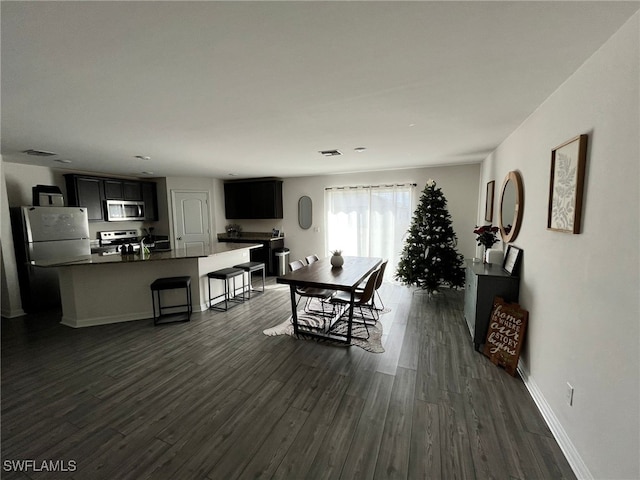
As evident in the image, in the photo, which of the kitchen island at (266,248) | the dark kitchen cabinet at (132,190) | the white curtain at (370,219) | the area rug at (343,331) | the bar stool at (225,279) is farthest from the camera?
the kitchen island at (266,248)

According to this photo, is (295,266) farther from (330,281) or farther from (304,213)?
(304,213)

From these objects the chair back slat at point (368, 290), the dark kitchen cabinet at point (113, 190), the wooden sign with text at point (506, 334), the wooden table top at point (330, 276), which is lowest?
the wooden sign with text at point (506, 334)

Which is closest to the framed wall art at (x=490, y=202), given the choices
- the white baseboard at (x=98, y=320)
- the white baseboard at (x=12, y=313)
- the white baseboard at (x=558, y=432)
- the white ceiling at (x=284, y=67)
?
the white ceiling at (x=284, y=67)

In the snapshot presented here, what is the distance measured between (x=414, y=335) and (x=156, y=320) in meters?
3.50

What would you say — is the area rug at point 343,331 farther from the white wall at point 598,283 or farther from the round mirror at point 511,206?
the round mirror at point 511,206

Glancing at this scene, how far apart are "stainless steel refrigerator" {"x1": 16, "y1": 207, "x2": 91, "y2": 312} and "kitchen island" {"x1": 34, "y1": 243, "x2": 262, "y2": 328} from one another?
0.53 metres

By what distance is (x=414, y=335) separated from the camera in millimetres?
3213

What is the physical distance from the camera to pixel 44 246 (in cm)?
412

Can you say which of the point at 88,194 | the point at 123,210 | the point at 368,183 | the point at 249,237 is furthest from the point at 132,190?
the point at 368,183

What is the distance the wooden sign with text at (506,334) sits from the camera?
2.39 meters

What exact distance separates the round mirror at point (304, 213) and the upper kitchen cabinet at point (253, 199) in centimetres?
53

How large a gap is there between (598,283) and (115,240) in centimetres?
720

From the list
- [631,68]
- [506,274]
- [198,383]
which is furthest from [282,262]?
[631,68]

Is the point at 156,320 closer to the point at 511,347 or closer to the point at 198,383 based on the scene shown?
the point at 198,383
